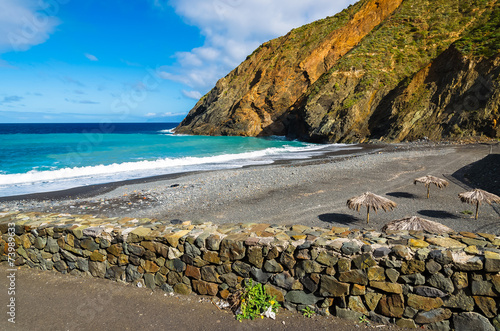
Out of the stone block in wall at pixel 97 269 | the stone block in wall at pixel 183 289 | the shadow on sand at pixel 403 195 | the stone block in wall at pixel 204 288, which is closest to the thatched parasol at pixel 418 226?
the stone block in wall at pixel 204 288

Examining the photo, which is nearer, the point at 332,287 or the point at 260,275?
the point at 332,287

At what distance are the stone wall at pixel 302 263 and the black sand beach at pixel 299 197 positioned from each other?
3937 mm

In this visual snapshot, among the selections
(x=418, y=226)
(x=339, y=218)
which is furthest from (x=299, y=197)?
(x=418, y=226)

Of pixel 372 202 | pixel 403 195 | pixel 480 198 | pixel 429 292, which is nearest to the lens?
pixel 429 292

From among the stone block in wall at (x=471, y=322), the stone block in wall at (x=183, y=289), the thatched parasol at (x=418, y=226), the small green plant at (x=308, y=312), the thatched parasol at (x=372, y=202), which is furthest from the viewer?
the thatched parasol at (x=372, y=202)

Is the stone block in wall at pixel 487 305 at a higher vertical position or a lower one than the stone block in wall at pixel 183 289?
higher

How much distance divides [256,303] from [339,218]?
18.6 feet

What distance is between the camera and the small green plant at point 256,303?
473 centimetres

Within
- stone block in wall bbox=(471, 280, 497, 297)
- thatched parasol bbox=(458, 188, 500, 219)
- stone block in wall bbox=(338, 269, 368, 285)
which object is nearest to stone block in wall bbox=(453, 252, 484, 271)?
stone block in wall bbox=(471, 280, 497, 297)

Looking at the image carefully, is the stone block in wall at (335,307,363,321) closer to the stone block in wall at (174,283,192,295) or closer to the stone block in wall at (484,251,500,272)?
the stone block in wall at (484,251,500,272)

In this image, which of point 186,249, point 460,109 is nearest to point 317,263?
point 186,249

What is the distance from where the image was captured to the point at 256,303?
482cm

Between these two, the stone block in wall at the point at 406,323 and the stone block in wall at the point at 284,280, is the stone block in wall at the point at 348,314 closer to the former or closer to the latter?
the stone block in wall at the point at 406,323

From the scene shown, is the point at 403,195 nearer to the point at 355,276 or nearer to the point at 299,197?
the point at 299,197
